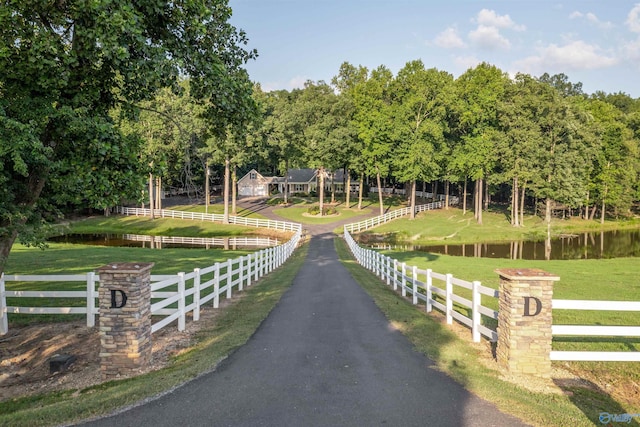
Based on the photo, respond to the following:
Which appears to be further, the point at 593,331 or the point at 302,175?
the point at 302,175

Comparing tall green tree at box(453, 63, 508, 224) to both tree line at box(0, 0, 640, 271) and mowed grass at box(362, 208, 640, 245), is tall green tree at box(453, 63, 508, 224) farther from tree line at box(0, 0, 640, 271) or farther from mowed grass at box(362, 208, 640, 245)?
mowed grass at box(362, 208, 640, 245)

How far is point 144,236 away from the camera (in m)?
44.6

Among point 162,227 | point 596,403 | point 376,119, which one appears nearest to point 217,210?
point 162,227

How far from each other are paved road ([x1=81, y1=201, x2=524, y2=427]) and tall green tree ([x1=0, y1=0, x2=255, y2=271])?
4503mm

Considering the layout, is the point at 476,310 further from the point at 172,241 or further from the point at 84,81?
the point at 172,241

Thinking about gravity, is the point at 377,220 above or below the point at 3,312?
above

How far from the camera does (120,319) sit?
24.4ft

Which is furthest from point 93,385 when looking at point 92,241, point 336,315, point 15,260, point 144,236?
point 144,236

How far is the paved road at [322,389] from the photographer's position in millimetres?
5488

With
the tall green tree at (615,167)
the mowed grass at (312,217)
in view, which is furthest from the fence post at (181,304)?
the tall green tree at (615,167)

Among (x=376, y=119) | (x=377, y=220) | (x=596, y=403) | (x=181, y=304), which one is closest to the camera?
(x=596, y=403)

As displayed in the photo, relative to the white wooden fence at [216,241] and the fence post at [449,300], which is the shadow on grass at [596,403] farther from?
the white wooden fence at [216,241]

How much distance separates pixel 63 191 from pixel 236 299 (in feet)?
20.7

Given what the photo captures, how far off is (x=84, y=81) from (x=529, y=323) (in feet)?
32.1
